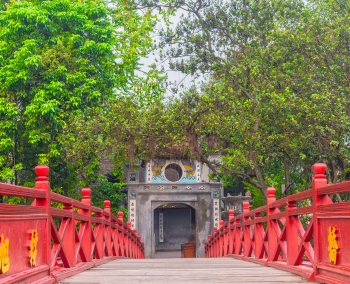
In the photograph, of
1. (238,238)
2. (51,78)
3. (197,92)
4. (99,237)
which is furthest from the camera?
(51,78)

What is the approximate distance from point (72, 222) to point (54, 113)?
800 centimetres

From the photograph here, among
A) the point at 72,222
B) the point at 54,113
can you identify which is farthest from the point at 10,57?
the point at 72,222

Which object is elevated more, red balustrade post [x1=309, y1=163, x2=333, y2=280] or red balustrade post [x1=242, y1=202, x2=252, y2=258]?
red balustrade post [x1=309, y1=163, x2=333, y2=280]

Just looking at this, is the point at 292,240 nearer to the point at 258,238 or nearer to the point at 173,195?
the point at 258,238

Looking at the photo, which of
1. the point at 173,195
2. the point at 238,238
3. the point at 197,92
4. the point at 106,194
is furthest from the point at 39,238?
the point at 173,195

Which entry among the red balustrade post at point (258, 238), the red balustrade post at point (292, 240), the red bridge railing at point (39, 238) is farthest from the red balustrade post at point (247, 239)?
the red bridge railing at point (39, 238)

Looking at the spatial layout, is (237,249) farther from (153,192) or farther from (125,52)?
(125,52)

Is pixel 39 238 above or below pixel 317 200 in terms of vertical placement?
below

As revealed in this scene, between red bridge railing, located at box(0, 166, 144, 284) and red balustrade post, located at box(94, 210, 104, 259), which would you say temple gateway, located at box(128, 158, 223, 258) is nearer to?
red balustrade post, located at box(94, 210, 104, 259)

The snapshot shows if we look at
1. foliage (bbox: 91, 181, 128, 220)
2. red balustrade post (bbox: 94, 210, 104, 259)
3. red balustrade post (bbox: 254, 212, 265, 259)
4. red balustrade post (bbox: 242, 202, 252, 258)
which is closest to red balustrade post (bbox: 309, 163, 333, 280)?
red balustrade post (bbox: 254, 212, 265, 259)

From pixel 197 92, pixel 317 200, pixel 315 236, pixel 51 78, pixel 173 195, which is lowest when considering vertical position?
pixel 315 236

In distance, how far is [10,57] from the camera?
1159 centimetres

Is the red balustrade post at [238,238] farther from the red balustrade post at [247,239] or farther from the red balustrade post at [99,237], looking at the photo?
the red balustrade post at [99,237]

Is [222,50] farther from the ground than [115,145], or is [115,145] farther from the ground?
[222,50]
